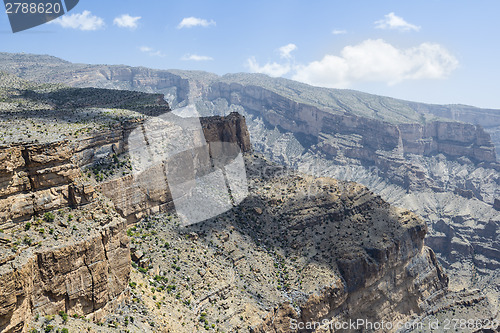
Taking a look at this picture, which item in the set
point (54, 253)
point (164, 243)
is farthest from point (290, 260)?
point (54, 253)

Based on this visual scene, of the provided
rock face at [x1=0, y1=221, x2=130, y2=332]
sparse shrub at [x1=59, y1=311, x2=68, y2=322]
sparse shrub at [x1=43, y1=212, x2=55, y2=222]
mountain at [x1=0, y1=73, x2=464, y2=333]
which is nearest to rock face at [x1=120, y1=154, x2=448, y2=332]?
mountain at [x1=0, y1=73, x2=464, y2=333]

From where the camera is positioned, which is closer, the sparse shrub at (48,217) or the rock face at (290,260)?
the sparse shrub at (48,217)

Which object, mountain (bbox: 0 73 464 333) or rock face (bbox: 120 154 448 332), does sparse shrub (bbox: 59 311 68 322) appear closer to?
mountain (bbox: 0 73 464 333)

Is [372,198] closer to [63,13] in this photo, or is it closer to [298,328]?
[298,328]

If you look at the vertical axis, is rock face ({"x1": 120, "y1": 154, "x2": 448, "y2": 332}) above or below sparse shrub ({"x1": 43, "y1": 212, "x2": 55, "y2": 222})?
below

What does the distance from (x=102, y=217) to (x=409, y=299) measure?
64907mm

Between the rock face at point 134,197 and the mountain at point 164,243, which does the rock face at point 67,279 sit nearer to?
the mountain at point 164,243

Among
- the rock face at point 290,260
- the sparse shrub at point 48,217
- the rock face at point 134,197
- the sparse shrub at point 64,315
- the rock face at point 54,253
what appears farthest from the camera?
the rock face at point 134,197

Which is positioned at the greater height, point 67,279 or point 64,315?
point 67,279

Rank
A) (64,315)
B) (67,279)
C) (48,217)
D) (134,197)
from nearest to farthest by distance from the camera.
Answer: (64,315), (67,279), (48,217), (134,197)

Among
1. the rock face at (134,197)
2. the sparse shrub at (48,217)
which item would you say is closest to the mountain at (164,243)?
the sparse shrub at (48,217)

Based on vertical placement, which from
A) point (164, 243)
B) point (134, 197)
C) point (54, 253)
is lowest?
point (164, 243)

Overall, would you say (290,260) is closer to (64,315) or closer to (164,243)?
(164,243)

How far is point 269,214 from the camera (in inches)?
2734
